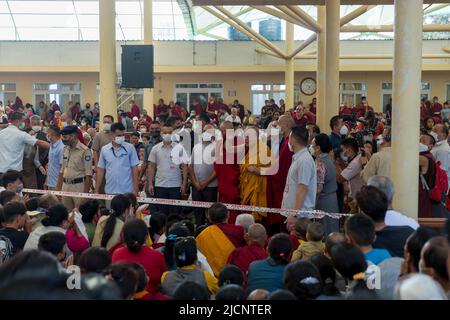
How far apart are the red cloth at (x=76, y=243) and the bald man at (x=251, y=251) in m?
1.45

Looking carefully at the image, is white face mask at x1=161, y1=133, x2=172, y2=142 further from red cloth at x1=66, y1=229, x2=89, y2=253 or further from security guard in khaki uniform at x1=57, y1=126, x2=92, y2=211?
red cloth at x1=66, y1=229, x2=89, y2=253

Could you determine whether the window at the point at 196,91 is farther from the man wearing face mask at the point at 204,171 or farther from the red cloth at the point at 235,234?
the red cloth at the point at 235,234

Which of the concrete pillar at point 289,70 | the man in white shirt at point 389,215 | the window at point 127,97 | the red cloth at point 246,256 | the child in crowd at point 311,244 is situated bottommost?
the red cloth at point 246,256

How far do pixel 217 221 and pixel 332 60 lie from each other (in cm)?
941

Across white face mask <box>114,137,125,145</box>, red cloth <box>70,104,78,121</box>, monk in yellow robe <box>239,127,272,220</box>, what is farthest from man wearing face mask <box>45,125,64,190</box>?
red cloth <box>70,104,78,121</box>

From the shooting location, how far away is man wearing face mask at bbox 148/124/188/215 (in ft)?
35.9

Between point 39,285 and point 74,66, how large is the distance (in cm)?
3298

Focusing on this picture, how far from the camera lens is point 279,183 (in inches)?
387

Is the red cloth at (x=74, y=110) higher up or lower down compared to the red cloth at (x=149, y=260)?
higher up

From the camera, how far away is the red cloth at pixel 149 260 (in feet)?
18.7

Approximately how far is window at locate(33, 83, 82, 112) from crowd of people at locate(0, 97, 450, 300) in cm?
2141

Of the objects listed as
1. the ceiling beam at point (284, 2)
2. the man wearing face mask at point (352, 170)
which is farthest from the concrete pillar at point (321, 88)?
the man wearing face mask at point (352, 170)

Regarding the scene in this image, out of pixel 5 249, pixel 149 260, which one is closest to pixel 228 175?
pixel 5 249

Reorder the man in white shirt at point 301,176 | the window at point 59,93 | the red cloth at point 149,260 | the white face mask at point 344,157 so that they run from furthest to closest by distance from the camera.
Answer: the window at point 59,93 < the white face mask at point 344,157 < the man in white shirt at point 301,176 < the red cloth at point 149,260
